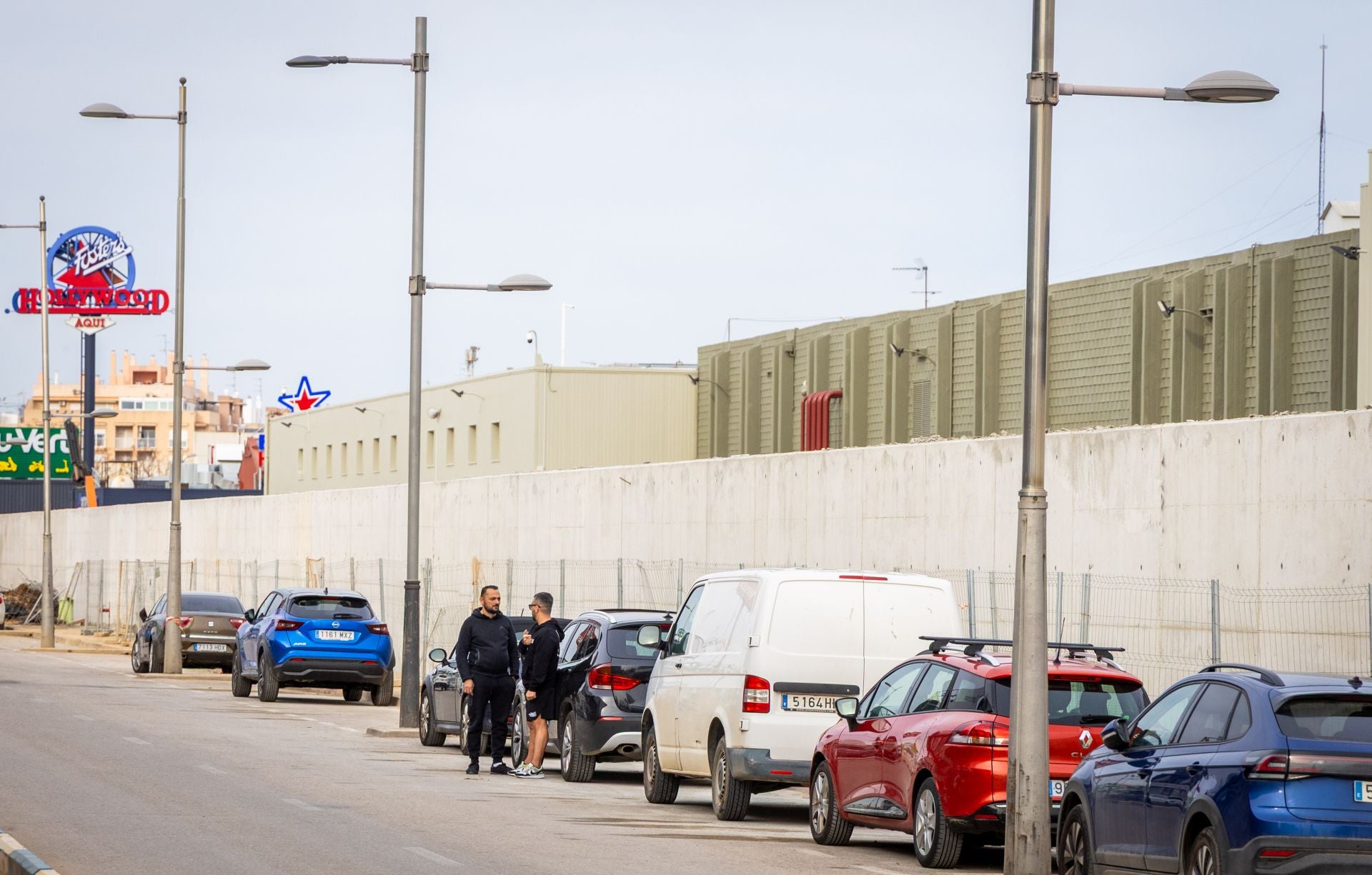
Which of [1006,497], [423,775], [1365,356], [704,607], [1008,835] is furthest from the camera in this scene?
[1365,356]

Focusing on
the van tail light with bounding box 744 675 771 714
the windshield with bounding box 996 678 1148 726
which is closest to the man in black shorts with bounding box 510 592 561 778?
the van tail light with bounding box 744 675 771 714

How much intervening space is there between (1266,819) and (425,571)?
3057 cm

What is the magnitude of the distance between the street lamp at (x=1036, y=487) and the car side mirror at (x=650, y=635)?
6459 mm

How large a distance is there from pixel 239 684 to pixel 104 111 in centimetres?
A: 1087

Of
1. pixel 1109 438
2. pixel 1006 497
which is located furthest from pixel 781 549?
pixel 1109 438

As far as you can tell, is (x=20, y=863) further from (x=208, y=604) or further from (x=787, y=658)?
(x=208, y=604)

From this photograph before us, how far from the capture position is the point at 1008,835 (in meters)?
12.5

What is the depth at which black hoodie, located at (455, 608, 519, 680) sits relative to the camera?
20250 mm

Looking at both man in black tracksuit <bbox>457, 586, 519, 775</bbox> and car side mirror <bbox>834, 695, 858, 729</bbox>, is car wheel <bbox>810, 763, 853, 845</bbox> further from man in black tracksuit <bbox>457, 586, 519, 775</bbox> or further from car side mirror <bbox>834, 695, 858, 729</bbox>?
man in black tracksuit <bbox>457, 586, 519, 775</bbox>

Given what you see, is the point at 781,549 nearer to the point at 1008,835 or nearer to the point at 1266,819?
the point at 1008,835

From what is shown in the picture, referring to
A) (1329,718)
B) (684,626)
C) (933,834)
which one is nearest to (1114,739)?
(1329,718)

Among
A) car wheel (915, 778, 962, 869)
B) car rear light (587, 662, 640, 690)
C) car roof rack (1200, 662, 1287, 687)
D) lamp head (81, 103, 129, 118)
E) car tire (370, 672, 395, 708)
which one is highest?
lamp head (81, 103, 129, 118)

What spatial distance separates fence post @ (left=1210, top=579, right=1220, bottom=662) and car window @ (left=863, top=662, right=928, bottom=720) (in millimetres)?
4464

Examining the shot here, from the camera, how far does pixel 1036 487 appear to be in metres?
13.2
